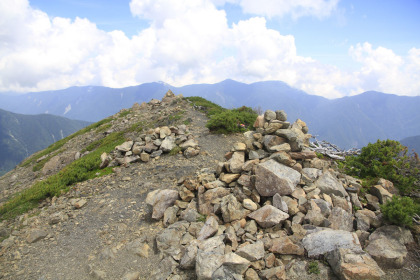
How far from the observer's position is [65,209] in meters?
10.8

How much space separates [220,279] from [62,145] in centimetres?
3404

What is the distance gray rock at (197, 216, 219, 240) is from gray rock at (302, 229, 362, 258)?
2.79 metres

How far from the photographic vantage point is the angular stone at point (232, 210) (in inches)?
297

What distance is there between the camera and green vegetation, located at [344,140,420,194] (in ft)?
30.6

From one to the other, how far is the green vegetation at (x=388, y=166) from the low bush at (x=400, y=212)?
10.1 feet

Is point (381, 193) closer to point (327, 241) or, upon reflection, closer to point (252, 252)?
point (327, 241)

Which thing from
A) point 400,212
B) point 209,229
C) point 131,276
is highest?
point 400,212

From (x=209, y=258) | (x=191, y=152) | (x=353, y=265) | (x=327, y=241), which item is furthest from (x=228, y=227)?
(x=191, y=152)

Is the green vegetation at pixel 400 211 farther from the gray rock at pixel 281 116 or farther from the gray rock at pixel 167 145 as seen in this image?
the gray rock at pixel 167 145

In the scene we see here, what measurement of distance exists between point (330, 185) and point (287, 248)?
3.71 meters

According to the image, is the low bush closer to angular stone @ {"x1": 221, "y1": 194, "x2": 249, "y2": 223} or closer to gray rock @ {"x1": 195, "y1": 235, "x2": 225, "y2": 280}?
angular stone @ {"x1": 221, "y1": 194, "x2": 249, "y2": 223}

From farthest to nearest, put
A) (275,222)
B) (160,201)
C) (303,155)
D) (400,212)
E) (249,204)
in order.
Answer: (303,155), (160,201), (249,204), (275,222), (400,212)

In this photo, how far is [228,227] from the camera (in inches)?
285

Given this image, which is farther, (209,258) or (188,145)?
(188,145)
